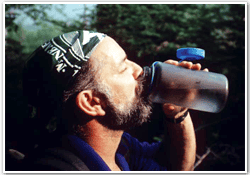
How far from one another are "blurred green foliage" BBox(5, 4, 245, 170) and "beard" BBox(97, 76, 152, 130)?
5.69 ft

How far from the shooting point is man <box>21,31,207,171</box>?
3.96ft

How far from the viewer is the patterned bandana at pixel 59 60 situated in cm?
120

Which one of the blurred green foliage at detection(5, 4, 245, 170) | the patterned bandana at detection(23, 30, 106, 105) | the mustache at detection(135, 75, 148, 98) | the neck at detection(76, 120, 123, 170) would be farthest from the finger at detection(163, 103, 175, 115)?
the blurred green foliage at detection(5, 4, 245, 170)

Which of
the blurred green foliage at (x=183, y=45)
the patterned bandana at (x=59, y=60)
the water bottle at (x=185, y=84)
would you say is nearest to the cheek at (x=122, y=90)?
the water bottle at (x=185, y=84)

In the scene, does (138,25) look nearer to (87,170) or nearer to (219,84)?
(219,84)

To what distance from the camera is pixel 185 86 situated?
1332 mm

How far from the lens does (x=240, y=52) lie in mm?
2859

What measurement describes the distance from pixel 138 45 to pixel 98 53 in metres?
2.18

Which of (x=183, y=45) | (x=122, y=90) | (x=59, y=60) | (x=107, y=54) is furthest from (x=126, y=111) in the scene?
(x=183, y=45)

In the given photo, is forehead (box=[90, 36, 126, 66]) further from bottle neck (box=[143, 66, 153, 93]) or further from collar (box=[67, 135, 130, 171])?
collar (box=[67, 135, 130, 171])

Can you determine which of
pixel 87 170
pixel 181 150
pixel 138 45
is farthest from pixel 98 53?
pixel 138 45

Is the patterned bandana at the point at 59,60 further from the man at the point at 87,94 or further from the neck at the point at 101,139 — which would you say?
the neck at the point at 101,139

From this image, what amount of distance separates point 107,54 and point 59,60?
28 centimetres

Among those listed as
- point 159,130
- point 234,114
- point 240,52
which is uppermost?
point 240,52
